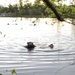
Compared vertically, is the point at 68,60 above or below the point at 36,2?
below

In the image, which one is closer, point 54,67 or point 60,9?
point 60,9

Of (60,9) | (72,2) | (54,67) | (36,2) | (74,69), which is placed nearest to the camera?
(36,2)

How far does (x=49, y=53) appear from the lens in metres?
31.6

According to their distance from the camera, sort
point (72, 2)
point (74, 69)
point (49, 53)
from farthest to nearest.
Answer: point (49, 53), point (74, 69), point (72, 2)

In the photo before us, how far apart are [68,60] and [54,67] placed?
4661 mm

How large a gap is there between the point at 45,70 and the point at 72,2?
13.7m

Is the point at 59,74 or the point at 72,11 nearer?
the point at 72,11

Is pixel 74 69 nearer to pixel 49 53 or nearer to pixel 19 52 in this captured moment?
pixel 49 53

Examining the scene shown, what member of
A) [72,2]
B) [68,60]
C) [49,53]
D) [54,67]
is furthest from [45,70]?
[72,2]

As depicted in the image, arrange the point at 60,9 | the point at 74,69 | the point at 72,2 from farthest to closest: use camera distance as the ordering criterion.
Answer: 1. the point at 74,69
2. the point at 72,2
3. the point at 60,9

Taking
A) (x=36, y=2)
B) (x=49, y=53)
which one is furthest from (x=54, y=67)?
(x=36, y=2)

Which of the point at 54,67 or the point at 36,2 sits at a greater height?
the point at 36,2

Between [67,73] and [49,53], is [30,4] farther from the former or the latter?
[49,53]

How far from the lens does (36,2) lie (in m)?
6.34
